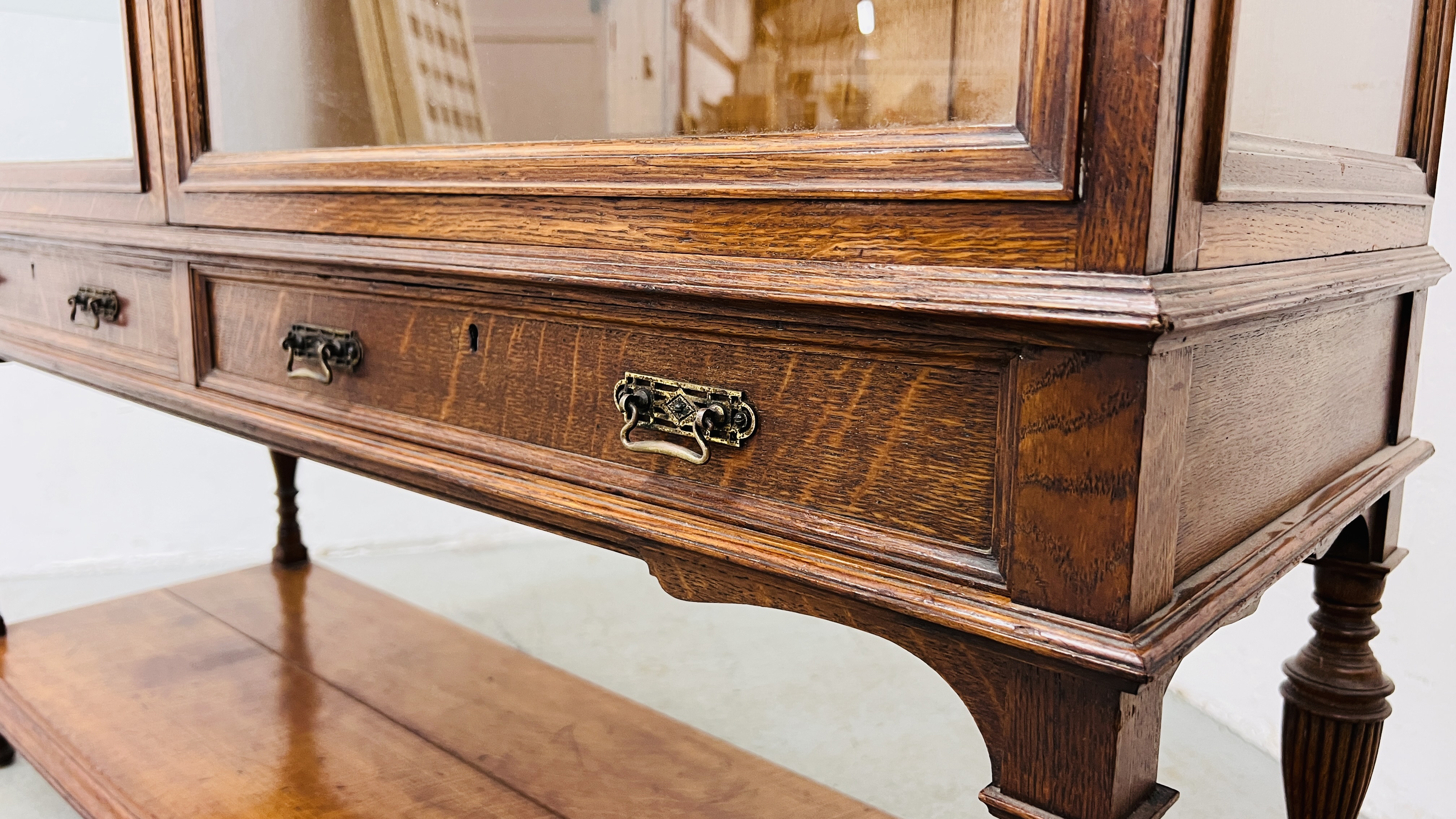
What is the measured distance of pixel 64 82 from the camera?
1.16 metres

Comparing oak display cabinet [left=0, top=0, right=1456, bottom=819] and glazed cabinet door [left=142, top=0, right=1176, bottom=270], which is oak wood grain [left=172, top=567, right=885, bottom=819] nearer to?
oak display cabinet [left=0, top=0, right=1456, bottom=819]

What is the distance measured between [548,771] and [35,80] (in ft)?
3.13

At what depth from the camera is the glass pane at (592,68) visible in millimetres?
550

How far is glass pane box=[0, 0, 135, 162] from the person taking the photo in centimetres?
102

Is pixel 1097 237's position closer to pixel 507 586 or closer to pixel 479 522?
pixel 507 586

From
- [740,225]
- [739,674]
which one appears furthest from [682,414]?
[739,674]

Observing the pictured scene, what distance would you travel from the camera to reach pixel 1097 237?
1.55 feet

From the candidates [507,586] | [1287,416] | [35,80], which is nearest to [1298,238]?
[1287,416]

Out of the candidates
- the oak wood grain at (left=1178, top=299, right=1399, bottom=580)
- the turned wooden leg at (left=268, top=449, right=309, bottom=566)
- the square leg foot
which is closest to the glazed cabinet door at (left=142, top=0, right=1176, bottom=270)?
the oak wood grain at (left=1178, top=299, right=1399, bottom=580)

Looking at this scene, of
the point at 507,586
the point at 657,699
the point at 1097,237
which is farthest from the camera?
the point at 507,586

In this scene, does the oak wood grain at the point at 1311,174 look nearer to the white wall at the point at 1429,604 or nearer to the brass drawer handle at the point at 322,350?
the white wall at the point at 1429,604

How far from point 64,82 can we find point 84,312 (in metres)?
0.25

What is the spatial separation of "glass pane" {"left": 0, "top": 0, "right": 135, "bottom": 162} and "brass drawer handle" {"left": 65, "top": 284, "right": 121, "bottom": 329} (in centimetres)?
13

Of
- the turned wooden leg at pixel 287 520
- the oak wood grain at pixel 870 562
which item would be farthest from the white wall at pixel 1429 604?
the turned wooden leg at pixel 287 520
